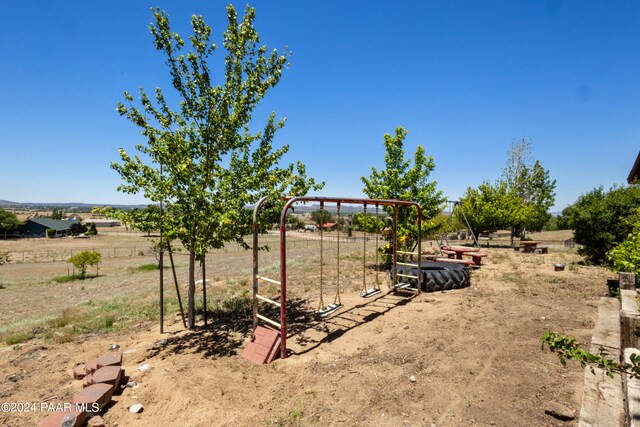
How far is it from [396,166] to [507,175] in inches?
1481

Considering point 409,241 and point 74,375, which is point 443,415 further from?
point 409,241

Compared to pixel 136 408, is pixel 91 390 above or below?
above

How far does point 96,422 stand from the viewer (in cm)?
454

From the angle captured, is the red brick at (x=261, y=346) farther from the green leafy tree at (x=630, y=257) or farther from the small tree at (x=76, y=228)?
the small tree at (x=76, y=228)

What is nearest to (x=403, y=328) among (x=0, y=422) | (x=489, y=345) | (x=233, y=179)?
(x=489, y=345)

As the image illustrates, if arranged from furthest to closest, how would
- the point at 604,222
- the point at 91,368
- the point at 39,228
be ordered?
the point at 39,228, the point at 604,222, the point at 91,368

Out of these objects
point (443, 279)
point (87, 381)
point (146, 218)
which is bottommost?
point (87, 381)

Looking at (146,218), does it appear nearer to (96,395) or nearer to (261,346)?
(96,395)

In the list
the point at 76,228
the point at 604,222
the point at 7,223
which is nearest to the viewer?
the point at 604,222

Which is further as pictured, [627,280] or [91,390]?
[627,280]

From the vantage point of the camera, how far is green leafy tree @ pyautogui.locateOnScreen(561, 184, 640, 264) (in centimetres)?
1502

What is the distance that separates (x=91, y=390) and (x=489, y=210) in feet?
102

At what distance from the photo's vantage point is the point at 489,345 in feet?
21.5

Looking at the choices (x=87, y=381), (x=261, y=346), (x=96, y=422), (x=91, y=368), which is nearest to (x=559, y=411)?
(x=261, y=346)
